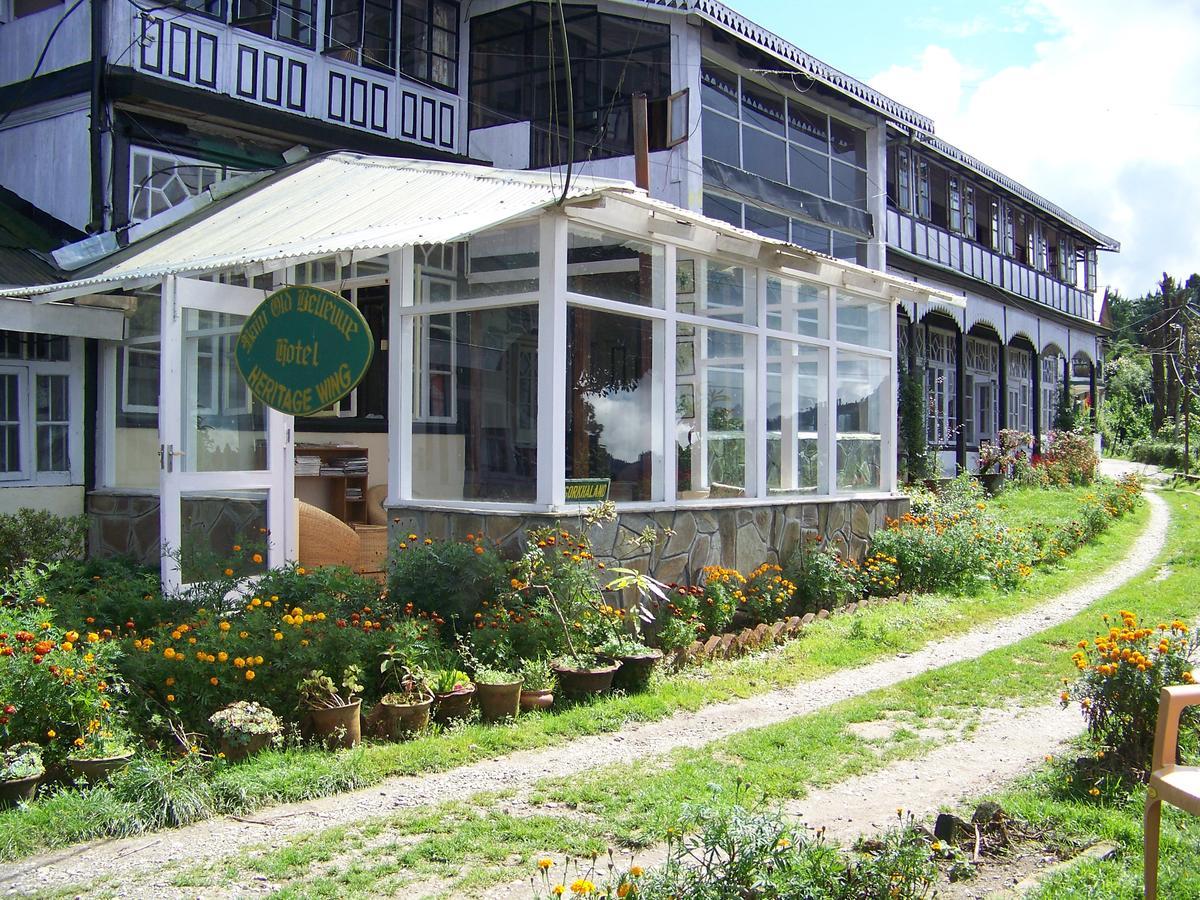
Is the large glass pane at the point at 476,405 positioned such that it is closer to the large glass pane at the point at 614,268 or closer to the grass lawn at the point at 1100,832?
the large glass pane at the point at 614,268

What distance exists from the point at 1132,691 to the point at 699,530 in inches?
167

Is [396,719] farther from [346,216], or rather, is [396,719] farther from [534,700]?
[346,216]

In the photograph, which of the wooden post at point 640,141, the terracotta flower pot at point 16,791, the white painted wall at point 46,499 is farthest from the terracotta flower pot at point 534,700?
the wooden post at point 640,141

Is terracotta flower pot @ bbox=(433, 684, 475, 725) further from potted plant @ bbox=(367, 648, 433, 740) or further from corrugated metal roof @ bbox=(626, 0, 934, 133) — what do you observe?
corrugated metal roof @ bbox=(626, 0, 934, 133)

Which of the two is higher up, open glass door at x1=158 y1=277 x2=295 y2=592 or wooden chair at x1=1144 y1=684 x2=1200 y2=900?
open glass door at x1=158 y1=277 x2=295 y2=592

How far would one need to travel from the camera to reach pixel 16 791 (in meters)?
4.63

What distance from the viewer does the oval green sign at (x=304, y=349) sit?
542cm

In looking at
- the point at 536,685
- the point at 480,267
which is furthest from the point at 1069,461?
the point at 536,685

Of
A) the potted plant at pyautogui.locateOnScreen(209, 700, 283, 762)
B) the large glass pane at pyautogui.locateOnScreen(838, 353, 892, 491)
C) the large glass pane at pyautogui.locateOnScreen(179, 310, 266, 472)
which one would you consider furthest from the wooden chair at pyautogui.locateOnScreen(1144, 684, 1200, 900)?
the large glass pane at pyautogui.locateOnScreen(838, 353, 892, 491)

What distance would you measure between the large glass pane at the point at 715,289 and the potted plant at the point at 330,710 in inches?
177

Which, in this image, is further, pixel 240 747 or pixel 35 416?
pixel 35 416

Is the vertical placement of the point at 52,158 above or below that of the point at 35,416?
above

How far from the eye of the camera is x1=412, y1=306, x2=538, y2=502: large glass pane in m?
7.85

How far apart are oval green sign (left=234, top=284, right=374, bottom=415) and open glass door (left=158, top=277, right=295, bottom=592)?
214cm
